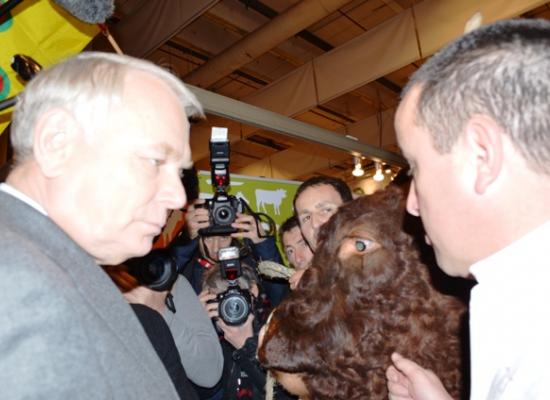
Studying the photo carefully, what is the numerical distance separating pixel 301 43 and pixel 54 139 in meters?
5.39

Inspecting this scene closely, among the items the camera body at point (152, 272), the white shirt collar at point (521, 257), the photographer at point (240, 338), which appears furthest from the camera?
the photographer at point (240, 338)

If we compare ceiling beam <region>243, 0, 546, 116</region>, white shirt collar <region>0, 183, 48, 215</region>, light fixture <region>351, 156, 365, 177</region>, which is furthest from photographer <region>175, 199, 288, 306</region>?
ceiling beam <region>243, 0, 546, 116</region>

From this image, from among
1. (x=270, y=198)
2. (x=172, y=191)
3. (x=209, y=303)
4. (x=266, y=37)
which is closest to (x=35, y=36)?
(x=172, y=191)

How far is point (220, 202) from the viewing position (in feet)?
7.18

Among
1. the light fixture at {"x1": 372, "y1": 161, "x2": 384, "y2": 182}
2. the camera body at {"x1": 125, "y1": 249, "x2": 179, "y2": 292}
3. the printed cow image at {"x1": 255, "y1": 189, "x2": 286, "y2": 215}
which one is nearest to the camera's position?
the camera body at {"x1": 125, "y1": 249, "x2": 179, "y2": 292}

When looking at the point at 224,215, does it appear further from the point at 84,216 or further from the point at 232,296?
the point at 84,216

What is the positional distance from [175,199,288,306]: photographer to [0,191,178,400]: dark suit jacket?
1411 millimetres

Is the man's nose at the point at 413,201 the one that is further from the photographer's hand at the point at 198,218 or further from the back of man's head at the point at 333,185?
the photographer's hand at the point at 198,218

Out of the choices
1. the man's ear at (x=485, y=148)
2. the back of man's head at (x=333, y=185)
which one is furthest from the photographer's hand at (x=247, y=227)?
the man's ear at (x=485, y=148)

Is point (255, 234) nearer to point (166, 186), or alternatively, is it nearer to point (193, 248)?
point (193, 248)

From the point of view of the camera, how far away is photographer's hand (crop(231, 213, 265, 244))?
2.28 metres

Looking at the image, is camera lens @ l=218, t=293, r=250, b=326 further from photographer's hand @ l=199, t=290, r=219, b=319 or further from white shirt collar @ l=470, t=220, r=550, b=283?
white shirt collar @ l=470, t=220, r=550, b=283

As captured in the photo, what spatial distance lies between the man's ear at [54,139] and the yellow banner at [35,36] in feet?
2.80

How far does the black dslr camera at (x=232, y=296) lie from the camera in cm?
204
